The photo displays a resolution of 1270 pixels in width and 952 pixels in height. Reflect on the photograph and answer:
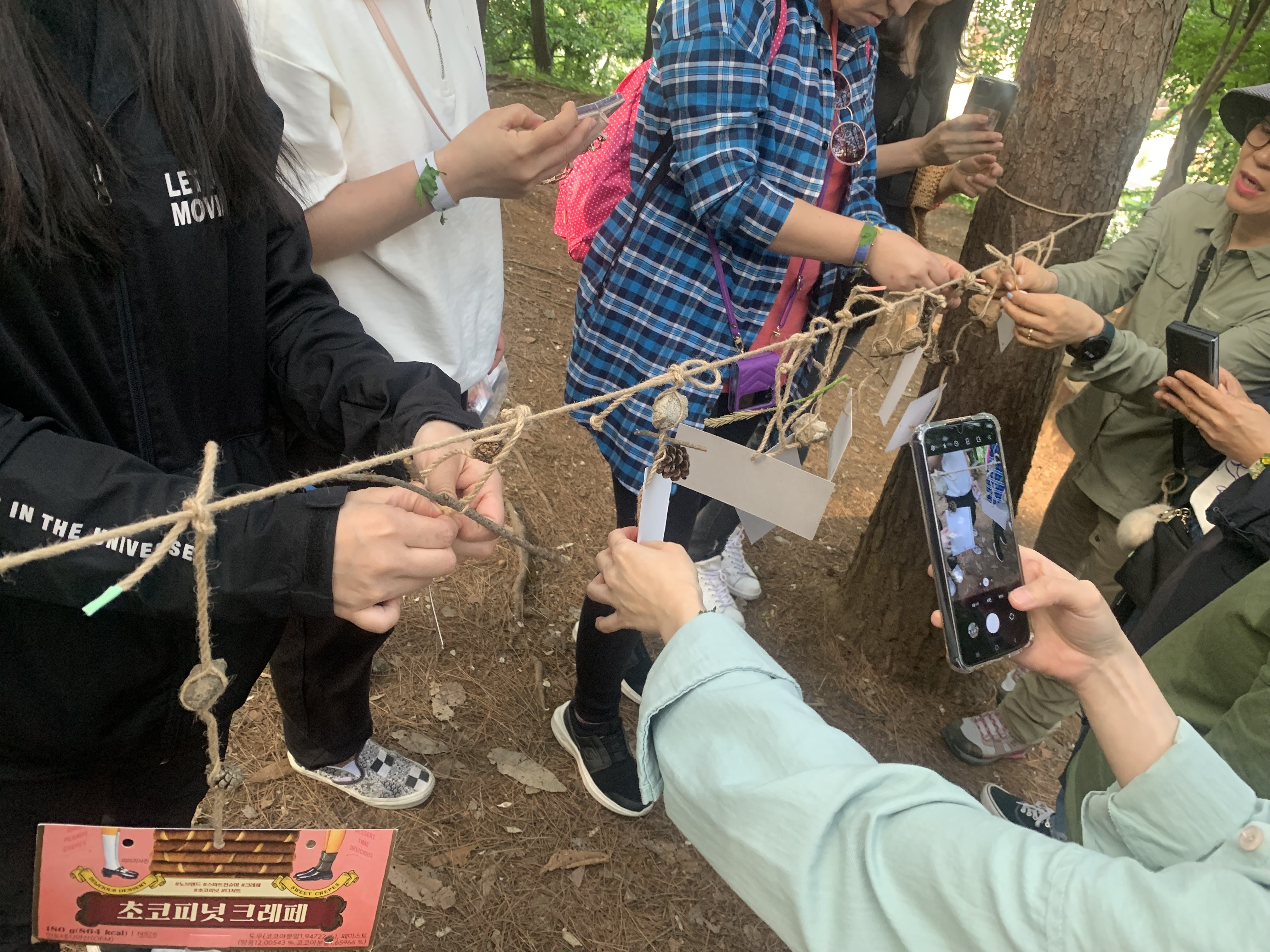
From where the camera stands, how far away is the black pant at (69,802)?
116 centimetres

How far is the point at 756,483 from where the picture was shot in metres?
1.24

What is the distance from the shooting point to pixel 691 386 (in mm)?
1723

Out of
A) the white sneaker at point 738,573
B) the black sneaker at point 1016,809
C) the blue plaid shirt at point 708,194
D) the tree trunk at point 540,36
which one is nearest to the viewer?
the blue plaid shirt at point 708,194

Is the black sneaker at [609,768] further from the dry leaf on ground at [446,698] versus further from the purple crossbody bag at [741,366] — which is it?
the purple crossbody bag at [741,366]

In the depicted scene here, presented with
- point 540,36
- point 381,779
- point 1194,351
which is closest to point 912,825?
point 1194,351

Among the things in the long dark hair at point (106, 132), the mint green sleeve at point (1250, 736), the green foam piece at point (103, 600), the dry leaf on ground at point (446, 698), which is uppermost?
the long dark hair at point (106, 132)

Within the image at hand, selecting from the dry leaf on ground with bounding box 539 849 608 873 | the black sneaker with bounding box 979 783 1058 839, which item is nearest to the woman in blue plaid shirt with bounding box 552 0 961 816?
the dry leaf on ground with bounding box 539 849 608 873

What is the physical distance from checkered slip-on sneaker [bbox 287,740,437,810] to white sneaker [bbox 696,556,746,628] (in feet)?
3.91

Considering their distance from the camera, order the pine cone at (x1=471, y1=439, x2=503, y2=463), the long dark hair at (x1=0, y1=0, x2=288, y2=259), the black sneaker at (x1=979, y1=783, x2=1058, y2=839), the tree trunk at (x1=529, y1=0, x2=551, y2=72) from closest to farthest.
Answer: the long dark hair at (x1=0, y1=0, x2=288, y2=259) < the pine cone at (x1=471, y1=439, x2=503, y2=463) < the black sneaker at (x1=979, y1=783, x2=1058, y2=839) < the tree trunk at (x1=529, y1=0, x2=551, y2=72)

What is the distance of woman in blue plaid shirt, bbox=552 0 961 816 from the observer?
1481 mm

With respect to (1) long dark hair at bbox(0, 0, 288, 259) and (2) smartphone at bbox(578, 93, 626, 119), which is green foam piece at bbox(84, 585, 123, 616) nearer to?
(1) long dark hair at bbox(0, 0, 288, 259)

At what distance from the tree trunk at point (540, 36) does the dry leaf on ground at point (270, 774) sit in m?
10.6

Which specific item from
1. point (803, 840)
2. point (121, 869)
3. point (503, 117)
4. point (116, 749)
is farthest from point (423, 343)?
point (803, 840)

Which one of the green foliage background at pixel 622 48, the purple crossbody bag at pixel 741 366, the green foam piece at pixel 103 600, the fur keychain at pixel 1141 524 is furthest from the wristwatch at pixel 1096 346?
the green foliage background at pixel 622 48
